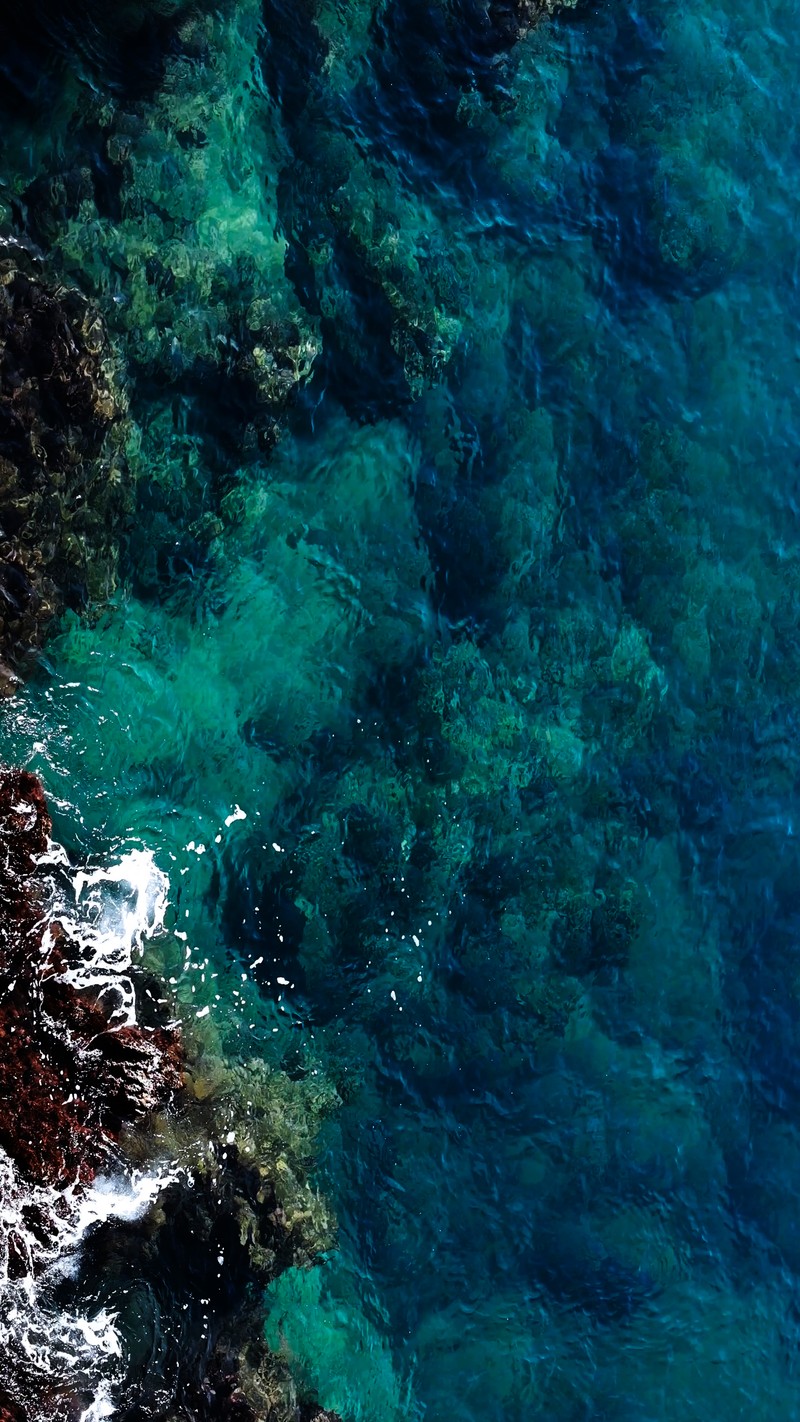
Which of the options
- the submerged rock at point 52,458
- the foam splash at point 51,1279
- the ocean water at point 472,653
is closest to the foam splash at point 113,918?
the ocean water at point 472,653

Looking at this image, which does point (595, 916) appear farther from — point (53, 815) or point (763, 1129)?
point (53, 815)

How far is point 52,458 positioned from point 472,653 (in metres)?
5.22

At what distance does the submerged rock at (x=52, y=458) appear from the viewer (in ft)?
36.0

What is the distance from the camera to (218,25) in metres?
11.7

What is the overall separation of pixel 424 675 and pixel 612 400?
4282 millimetres

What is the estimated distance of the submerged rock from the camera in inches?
432

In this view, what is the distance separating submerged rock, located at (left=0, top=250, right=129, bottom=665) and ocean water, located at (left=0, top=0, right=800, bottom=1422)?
0.34 meters

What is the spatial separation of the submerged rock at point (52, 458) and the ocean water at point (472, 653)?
337 millimetres

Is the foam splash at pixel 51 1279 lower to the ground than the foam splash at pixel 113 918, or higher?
lower

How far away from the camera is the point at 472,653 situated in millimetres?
12750

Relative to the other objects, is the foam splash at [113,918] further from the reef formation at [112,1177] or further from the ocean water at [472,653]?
the ocean water at [472,653]

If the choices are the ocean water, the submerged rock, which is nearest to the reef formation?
the ocean water

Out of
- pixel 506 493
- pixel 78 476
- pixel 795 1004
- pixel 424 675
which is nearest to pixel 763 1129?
pixel 795 1004

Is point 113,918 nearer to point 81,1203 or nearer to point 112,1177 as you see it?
point 112,1177
